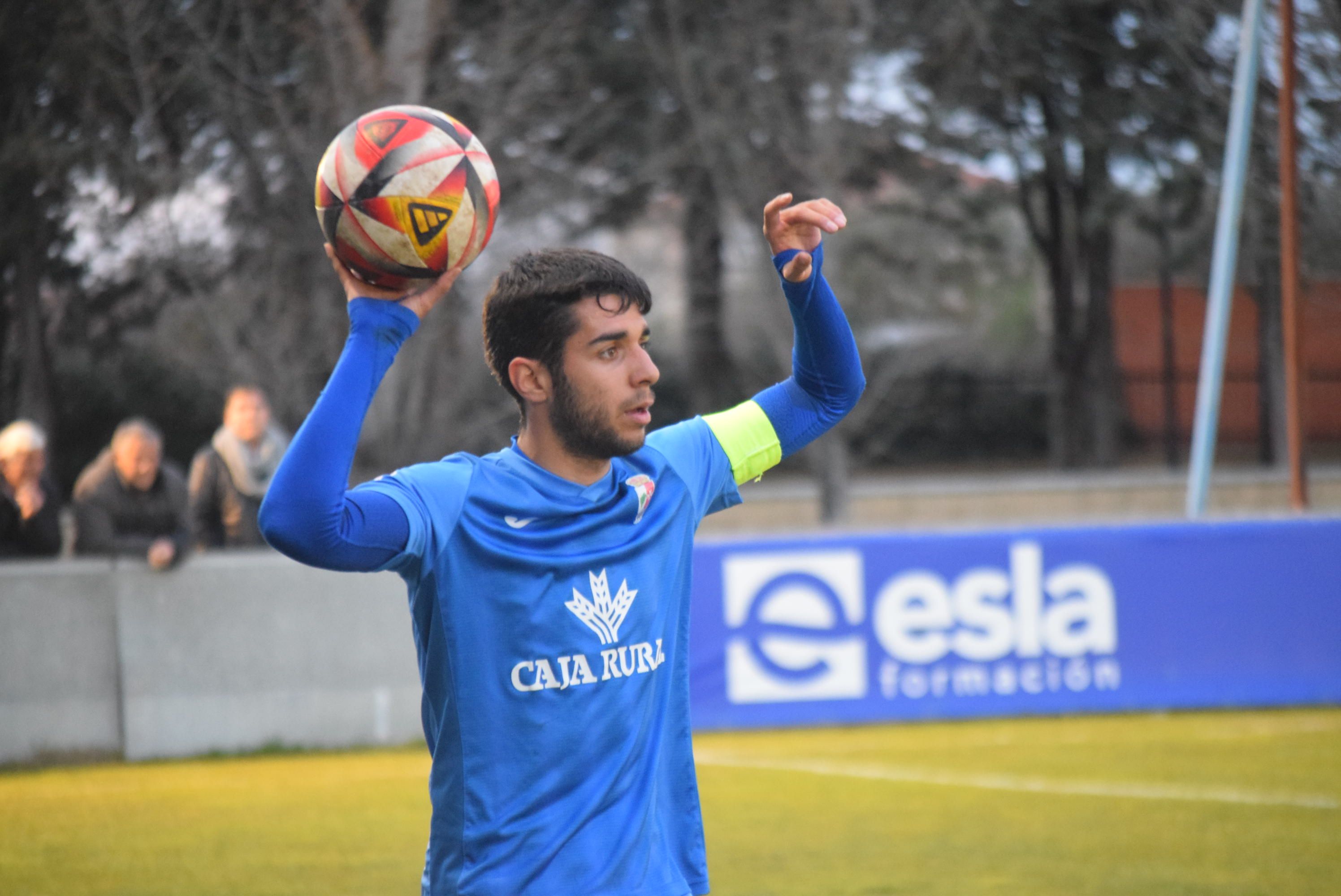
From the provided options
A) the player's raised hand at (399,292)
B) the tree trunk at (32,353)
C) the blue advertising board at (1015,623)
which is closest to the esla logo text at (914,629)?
the blue advertising board at (1015,623)

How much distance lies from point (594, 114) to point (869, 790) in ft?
29.5

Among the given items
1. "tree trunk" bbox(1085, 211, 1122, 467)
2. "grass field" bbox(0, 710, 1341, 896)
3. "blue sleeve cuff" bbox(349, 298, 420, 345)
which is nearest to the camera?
"blue sleeve cuff" bbox(349, 298, 420, 345)

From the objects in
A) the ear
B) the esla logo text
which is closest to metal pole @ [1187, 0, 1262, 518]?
the esla logo text

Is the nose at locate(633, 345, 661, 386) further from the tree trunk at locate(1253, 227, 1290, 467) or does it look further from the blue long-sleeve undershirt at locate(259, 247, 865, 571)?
the tree trunk at locate(1253, 227, 1290, 467)

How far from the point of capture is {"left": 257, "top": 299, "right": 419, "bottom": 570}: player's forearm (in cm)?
255

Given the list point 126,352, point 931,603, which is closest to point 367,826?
point 931,603

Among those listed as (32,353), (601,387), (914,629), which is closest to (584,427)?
(601,387)

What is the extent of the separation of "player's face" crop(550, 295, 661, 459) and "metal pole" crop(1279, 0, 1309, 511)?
10535 millimetres

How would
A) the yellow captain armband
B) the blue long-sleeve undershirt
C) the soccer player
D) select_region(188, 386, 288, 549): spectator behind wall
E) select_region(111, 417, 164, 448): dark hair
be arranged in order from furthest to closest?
select_region(188, 386, 288, 549): spectator behind wall, select_region(111, 417, 164, 448): dark hair, the yellow captain armband, the soccer player, the blue long-sleeve undershirt

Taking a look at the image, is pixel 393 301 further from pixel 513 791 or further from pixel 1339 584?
pixel 1339 584

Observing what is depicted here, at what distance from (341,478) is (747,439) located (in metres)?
1.15

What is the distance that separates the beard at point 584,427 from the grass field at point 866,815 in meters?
3.85

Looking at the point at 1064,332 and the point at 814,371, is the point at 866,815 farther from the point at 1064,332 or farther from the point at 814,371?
the point at 1064,332

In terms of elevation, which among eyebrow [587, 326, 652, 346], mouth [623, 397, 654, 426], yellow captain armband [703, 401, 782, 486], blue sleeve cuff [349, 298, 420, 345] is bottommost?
yellow captain armband [703, 401, 782, 486]
